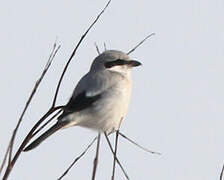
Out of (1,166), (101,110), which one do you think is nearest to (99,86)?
(101,110)

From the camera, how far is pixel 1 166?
1.91 metres

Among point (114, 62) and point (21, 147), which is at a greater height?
point (114, 62)

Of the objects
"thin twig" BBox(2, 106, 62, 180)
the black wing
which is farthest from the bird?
"thin twig" BBox(2, 106, 62, 180)

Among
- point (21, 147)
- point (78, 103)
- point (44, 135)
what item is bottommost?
point (21, 147)

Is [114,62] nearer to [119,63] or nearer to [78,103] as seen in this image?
[119,63]

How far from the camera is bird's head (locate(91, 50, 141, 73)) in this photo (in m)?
4.29

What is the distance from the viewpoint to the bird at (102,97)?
4.01 metres

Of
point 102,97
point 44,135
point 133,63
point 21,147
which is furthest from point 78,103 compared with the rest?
point 21,147

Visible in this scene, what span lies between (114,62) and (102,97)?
31cm

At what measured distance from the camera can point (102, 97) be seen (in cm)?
419

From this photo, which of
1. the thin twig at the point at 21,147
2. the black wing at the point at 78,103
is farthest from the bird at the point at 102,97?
the thin twig at the point at 21,147

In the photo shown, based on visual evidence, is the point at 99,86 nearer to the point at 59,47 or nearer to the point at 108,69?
the point at 108,69

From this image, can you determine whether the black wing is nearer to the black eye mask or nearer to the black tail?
the black tail

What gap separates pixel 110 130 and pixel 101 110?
197 mm
